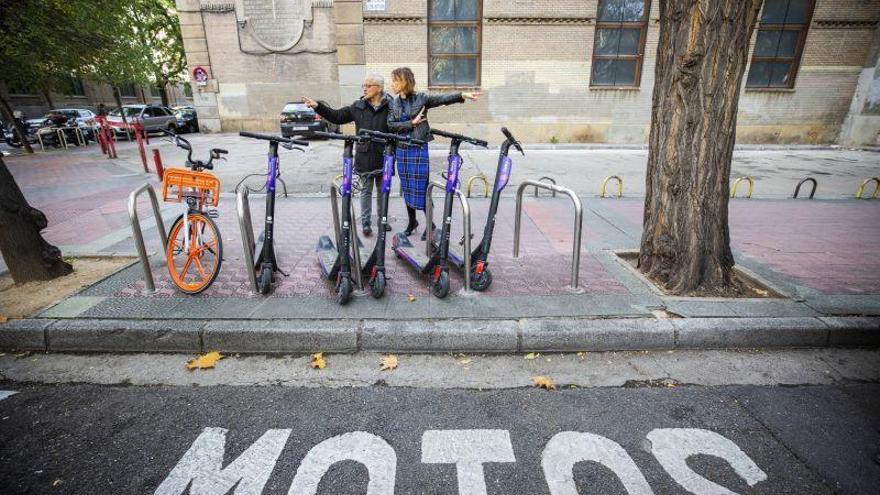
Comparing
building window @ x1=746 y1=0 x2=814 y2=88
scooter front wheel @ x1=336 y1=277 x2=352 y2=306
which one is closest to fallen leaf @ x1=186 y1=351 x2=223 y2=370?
scooter front wheel @ x1=336 y1=277 x2=352 y2=306

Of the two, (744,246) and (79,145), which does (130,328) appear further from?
(79,145)

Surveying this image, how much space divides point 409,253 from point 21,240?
3862mm

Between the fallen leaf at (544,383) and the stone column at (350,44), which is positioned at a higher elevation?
the stone column at (350,44)

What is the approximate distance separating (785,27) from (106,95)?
46.1 meters

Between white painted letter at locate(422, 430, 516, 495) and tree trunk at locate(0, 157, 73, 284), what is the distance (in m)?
4.47

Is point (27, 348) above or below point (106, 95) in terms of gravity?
below

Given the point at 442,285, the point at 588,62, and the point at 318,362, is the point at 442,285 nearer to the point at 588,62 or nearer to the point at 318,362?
the point at 318,362

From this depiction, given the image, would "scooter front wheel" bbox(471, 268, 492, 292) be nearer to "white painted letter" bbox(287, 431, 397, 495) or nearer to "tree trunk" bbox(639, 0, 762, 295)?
"tree trunk" bbox(639, 0, 762, 295)

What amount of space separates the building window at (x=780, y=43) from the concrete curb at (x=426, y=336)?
18450mm

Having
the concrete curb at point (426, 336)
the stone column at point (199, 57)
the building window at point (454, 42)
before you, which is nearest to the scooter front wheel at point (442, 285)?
the concrete curb at point (426, 336)

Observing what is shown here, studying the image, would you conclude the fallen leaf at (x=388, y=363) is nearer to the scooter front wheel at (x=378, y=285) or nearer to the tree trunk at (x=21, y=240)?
the scooter front wheel at (x=378, y=285)

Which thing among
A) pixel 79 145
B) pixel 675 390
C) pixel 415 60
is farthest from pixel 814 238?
pixel 79 145

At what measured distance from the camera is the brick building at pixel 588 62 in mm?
16312

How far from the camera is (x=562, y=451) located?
241 centimetres
